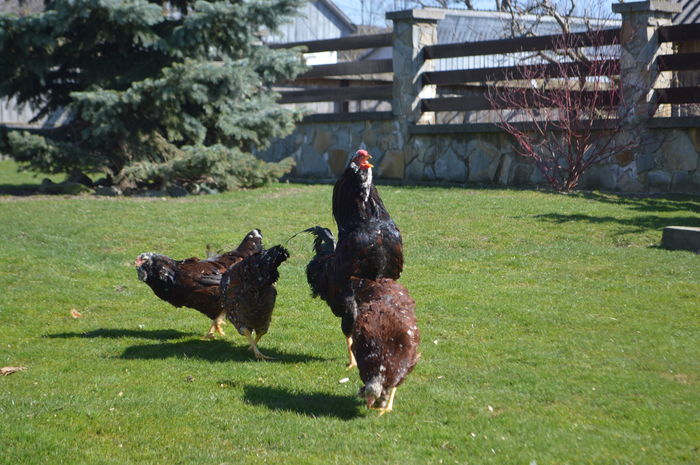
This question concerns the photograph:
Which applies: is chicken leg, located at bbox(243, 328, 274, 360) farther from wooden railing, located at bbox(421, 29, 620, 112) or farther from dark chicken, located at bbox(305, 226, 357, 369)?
wooden railing, located at bbox(421, 29, 620, 112)

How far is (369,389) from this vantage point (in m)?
5.25

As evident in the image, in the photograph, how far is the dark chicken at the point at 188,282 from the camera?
756 cm

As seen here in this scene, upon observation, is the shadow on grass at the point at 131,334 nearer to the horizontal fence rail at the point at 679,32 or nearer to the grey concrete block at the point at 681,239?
the grey concrete block at the point at 681,239

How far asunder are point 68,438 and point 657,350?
463 centimetres

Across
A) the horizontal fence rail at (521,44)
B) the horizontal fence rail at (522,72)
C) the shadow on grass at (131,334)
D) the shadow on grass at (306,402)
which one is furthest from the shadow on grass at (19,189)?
the shadow on grass at (306,402)

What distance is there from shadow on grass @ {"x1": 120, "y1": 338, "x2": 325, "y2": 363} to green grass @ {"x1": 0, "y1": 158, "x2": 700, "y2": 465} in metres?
0.04

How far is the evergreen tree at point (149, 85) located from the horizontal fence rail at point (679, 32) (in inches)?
269

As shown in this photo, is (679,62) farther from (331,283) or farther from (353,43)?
(331,283)

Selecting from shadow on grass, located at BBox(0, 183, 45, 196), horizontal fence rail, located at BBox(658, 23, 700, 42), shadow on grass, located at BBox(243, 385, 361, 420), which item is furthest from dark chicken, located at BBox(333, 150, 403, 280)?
shadow on grass, located at BBox(0, 183, 45, 196)

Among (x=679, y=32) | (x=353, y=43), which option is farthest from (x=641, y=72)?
(x=353, y=43)

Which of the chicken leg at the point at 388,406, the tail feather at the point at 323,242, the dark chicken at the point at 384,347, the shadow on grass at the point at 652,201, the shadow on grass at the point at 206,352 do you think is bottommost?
the shadow on grass at the point at 206,352

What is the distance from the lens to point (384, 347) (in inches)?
211

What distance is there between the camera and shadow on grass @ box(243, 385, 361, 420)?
5.53 metres

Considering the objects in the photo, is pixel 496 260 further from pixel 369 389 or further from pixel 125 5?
pixel 125 5
